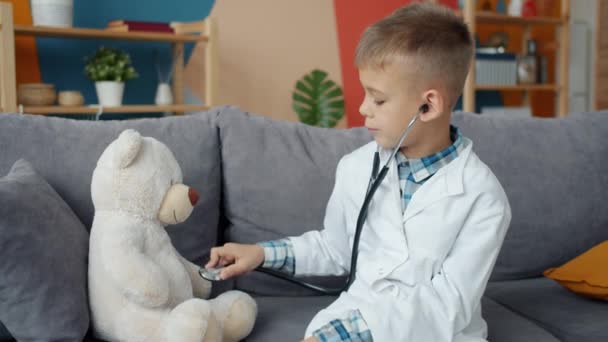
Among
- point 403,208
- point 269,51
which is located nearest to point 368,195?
point 403,208

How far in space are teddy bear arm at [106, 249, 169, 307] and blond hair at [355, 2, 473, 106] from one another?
55 cm

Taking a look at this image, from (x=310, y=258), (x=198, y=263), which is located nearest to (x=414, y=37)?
(x=310, y=258)

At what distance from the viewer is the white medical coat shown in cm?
111

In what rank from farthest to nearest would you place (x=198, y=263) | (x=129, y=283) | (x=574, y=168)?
1. (x=574, y=168)
2. (x=198, y=263)
3. (x=129, y=283)

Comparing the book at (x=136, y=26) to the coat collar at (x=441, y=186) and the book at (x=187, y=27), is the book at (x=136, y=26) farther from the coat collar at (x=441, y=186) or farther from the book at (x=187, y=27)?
the coat collar at (x=441, y=186)

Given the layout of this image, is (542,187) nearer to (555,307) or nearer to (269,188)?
(555,307)

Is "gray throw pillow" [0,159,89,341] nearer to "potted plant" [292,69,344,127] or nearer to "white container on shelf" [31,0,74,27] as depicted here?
"white container on shelf" [31,0,74,27]

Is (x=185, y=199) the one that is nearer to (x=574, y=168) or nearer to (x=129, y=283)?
(x=129, y=283)

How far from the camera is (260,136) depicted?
1.68 meters

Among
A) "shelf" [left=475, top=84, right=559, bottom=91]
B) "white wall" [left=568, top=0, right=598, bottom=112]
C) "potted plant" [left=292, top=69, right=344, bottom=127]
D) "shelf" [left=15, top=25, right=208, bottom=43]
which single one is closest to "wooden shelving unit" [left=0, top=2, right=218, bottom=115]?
"shelf" [left=15, top=25, right=208, bottom=43]

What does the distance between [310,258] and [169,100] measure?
2.16 meters

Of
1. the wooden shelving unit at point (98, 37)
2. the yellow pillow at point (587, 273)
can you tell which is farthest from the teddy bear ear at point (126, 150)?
→ the wooden shelving unit at point (98, 37)

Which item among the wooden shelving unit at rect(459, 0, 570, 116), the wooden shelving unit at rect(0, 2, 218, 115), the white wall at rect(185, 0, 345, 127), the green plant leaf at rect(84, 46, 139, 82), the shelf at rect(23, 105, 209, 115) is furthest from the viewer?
the wooden shelving unit at rect(459, 0, 570, 116)

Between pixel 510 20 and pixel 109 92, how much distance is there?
8.75 ft
